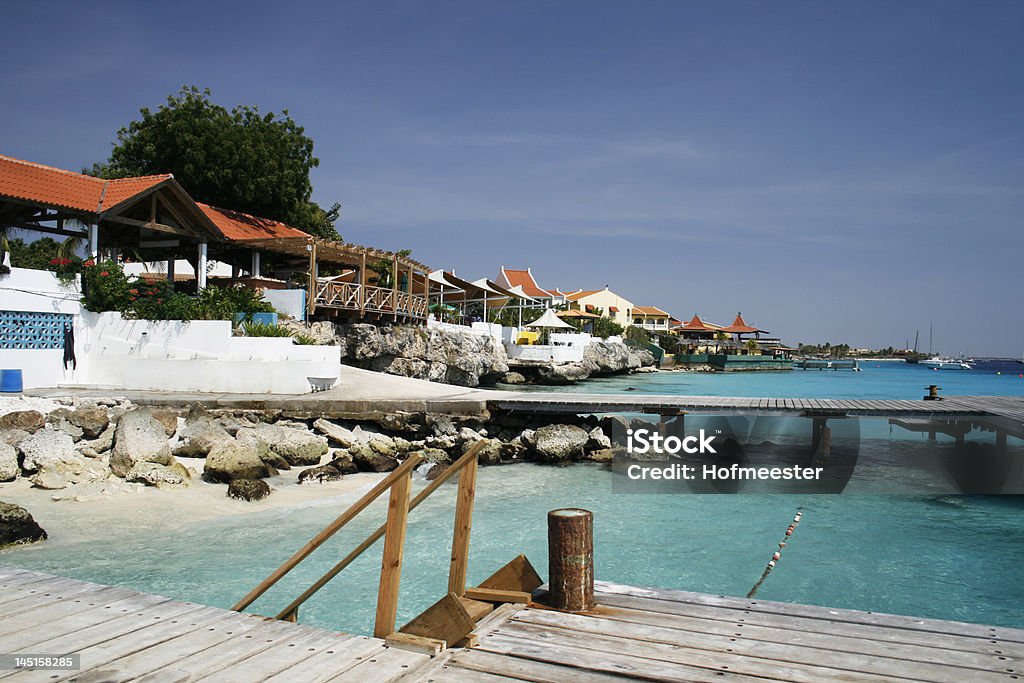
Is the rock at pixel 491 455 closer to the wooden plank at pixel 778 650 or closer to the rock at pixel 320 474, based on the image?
the rock at pixel 320 474

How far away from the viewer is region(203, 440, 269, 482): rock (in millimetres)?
13383

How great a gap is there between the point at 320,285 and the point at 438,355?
8324 millimetres

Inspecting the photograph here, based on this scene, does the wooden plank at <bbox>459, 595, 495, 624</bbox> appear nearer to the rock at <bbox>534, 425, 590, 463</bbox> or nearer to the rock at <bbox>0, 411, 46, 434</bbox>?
the rock at <bbox>0, 411, 46, 434</bbox>

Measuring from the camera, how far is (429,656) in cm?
391

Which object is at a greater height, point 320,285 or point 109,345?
point 320,285

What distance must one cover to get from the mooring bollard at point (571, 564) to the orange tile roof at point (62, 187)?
1855cm

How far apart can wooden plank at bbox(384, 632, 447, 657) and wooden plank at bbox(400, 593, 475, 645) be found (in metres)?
0.06

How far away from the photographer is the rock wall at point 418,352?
2892 cm

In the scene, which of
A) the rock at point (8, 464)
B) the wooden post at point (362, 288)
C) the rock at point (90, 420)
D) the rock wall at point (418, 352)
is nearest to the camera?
Answer: the rock at point (8, 464)

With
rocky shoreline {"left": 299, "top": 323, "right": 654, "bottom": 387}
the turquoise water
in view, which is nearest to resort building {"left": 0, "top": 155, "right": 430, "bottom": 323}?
rocky shoreline {"left": 299, "top": 323, "right": 654, "bottom": 387}

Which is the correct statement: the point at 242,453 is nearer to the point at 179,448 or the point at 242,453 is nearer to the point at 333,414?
the point at 179,448

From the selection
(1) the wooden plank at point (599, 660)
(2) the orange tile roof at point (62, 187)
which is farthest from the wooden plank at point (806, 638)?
(2) the orange tile roof at point (62, 187)

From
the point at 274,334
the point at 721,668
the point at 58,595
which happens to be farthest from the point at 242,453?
the point at 721,668

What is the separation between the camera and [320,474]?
1424cm
